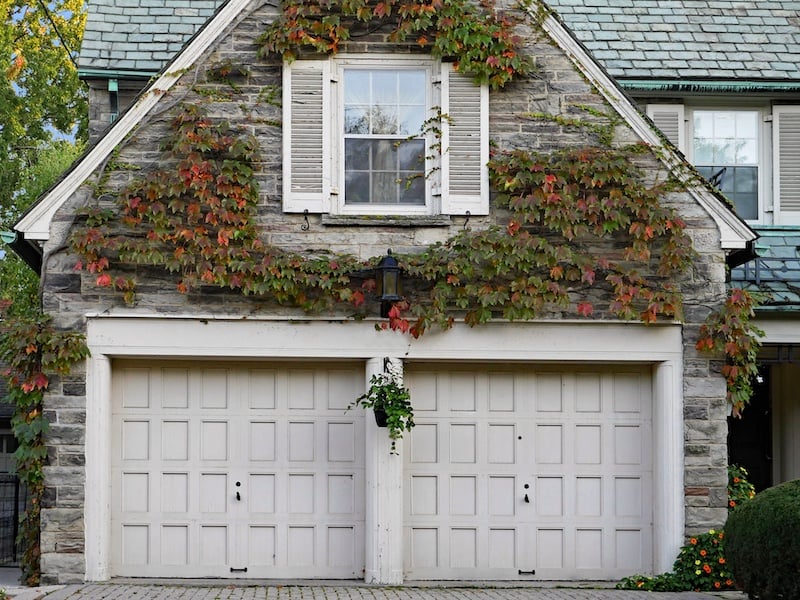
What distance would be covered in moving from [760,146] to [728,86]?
34.7 inches

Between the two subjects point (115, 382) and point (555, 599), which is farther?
point (115, 382)

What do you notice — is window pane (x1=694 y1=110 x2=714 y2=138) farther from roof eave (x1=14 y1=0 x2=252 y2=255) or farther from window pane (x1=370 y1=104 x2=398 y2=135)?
roof eave (x1=14 y1=0 x2=252 y2=255)

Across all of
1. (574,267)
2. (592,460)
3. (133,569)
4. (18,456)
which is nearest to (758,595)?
(592,460)

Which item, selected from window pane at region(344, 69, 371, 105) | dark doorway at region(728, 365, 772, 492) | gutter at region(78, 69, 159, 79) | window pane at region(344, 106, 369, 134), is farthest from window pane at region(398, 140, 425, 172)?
dark doorway at region(728, 365, 772, 492)

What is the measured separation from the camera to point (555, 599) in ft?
38.7

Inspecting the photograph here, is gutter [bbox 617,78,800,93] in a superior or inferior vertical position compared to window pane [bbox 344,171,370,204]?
superior

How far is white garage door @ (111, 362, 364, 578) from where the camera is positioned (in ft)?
41.7

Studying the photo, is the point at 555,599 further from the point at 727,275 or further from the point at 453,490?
the point at 727,275

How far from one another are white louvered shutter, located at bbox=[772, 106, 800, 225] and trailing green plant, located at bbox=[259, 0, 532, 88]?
427cm

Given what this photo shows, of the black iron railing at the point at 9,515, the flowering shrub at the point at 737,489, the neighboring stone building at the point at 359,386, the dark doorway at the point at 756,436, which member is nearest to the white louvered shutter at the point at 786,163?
the dark doorway at the point at 756,436

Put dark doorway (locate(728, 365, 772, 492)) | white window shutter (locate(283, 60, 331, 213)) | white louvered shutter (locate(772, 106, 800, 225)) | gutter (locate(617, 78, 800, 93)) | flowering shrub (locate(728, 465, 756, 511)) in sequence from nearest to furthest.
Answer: white window shutter (locate(283, 60, 331, 213))
flowering shrub (locate(728, 465, 756, 511))
gutter (locate(617, 78, 800, 93))
white louvered shutter (locate(772, 106, 800, 225))
dark doorway (locate(728, 365, 772, 492))

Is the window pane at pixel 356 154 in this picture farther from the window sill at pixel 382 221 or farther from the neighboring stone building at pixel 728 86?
the neighboring stone building at pixel 728 86

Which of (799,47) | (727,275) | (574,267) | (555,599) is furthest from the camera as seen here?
(799,47)

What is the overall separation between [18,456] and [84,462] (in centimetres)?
61
